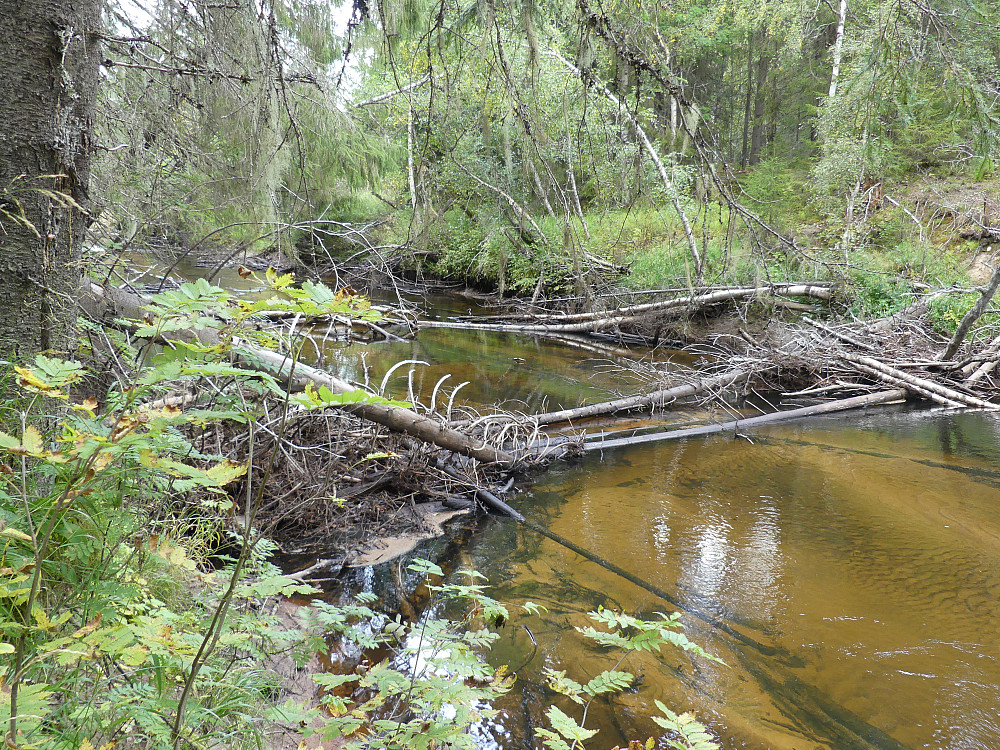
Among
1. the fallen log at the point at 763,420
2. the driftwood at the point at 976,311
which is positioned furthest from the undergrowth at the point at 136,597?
the driftwood at the point at 976,311

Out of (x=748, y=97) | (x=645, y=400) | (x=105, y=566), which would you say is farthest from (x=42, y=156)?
(x=748, y=97)

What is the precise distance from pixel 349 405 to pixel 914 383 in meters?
7.25

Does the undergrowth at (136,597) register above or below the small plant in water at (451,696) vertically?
above

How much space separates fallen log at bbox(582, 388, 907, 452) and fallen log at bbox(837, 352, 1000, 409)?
146 mm

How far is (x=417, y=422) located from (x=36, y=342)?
2.62 metres

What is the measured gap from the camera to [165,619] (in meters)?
1.64

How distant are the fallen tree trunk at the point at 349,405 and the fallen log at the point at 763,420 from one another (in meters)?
1.42

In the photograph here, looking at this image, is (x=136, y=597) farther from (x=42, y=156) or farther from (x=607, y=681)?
(x=607, y=681)

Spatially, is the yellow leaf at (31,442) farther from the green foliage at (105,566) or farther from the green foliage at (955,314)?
the green foliage at (955,314)

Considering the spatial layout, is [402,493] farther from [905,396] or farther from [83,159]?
[905,396]

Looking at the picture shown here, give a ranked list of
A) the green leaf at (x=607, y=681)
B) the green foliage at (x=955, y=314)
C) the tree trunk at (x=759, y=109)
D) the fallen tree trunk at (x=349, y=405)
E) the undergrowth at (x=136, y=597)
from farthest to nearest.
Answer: the tree trunk at (x=759, y=109) < the green foliage at (x=955, y=314) < the fallen tree trunk at (x=349, y=405) < the green leaf at (x=607, y=681) < the undergrowth at (x=136, y=597)

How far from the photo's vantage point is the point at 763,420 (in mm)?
6691

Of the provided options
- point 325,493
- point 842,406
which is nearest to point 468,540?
point 325,493

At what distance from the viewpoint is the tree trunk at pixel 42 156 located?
1.63 meters
